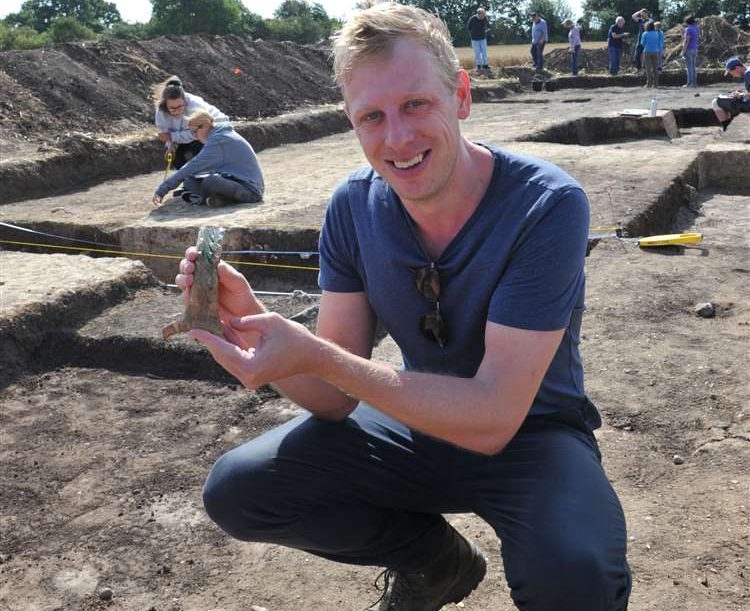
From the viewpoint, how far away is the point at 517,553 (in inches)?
76.3

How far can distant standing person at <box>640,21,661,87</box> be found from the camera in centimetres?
2102

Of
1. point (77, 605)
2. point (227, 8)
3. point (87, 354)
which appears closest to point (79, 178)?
point (87, 354)

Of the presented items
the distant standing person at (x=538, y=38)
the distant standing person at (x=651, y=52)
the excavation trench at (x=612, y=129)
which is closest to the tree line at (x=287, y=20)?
the distant standing person at (x=538, y=38)

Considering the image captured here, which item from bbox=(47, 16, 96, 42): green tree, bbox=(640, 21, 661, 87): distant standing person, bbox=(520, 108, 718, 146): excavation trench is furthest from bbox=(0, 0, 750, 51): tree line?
bbox=(520, 108, 718, 146): excavation trench

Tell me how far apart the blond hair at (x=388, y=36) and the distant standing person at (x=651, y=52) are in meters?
20.6

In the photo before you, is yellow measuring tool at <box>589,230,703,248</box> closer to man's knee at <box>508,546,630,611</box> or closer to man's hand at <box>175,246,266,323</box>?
man's hand at <box>175,246,266,323</box>

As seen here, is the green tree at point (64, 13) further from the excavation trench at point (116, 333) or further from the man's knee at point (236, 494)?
the man's knee at point (236, 494)

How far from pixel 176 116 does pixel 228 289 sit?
725 cm

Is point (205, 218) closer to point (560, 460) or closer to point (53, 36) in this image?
point (560, 460)

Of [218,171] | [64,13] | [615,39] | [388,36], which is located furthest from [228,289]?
[64,13]

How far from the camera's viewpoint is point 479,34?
22984mm

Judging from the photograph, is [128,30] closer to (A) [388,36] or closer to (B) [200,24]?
(B) [200,24]

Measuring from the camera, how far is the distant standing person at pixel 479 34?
22.3 meters

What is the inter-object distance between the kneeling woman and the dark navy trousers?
5.68m
